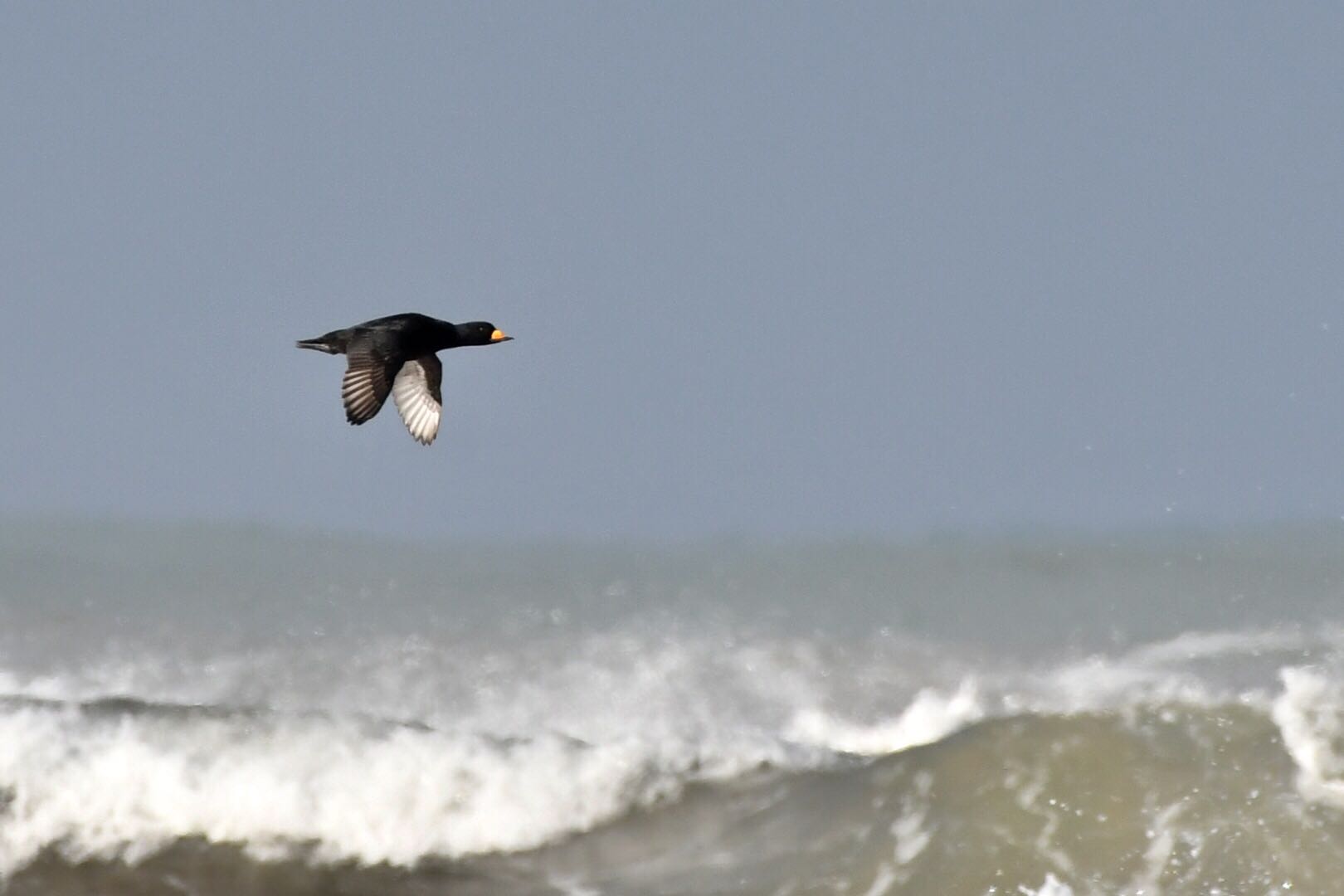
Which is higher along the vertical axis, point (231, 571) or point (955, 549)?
point (955, 549)

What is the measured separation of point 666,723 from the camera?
50.2 ft

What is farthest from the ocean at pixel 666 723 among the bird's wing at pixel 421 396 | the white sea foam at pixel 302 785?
the bird's wing at pixel 421 396

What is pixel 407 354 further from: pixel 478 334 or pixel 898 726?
pixel 898 726

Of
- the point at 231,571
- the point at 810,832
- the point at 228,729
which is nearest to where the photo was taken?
the point at 810,832

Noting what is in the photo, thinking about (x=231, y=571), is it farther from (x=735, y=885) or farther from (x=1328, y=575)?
(x=1328, y=575)

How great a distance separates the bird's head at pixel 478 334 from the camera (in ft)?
51.5

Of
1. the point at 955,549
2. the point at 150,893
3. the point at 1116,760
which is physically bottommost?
the point at 150,893

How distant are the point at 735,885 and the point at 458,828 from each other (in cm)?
210

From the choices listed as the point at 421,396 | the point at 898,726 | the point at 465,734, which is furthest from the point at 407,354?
the point at 898,726

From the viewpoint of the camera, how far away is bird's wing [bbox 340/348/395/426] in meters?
14.0

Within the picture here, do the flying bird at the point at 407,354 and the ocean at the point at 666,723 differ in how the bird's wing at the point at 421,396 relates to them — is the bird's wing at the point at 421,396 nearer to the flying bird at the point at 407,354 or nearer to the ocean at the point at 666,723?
the flying bird at the point at 407,354

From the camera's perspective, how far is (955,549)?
746 inches

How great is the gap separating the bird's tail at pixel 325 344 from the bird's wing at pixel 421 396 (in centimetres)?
52

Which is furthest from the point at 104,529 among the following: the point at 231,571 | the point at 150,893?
the point at 150,893
